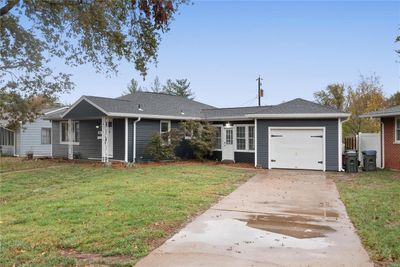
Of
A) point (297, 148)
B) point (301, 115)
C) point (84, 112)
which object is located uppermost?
point (84, 112)

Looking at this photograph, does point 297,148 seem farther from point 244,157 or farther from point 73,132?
point 73,132

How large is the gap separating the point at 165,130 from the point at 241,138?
4193 millimetres

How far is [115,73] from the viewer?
15.9 meters

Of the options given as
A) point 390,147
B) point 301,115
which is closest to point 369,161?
point 390,147

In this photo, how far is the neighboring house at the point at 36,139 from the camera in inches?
1037

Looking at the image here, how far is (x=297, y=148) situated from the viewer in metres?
17.6

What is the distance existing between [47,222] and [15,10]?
10.1 meters

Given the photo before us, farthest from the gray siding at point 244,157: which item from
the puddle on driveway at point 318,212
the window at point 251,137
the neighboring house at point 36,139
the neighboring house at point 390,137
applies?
the neighboring house at point 36,139

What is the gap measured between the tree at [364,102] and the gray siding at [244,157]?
1196cm

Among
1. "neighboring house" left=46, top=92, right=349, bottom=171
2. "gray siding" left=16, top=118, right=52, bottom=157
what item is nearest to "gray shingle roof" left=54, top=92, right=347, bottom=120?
"neighboring house" left=46, top=92, right=349, bottom=171

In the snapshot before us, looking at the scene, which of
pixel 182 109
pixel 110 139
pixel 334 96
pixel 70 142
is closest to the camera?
pixel 110 139

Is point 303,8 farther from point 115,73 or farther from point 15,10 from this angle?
point 15,10

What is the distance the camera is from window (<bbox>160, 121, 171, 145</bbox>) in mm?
19773

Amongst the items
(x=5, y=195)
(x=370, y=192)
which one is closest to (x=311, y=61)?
(x=370, y=192)
